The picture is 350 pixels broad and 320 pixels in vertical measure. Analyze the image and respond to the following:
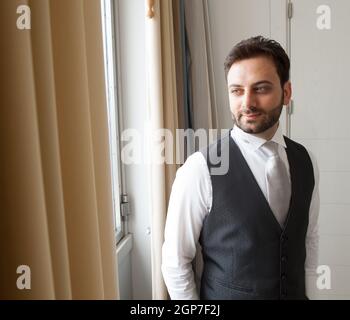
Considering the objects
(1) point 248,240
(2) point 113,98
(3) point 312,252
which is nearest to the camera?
(1) point 248,240

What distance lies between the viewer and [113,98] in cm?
146

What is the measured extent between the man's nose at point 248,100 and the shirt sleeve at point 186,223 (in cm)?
17

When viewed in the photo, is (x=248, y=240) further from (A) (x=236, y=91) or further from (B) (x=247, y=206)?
(A) (x=236, y=91)

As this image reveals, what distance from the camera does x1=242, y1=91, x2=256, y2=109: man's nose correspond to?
0.78 meters

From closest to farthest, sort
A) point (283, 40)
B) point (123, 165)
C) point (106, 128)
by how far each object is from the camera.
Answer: point (106, 128), point (123, 165), point (283, 40)

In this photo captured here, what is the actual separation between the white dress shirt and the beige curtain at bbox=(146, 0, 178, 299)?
421mm

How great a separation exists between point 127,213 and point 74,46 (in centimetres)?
112

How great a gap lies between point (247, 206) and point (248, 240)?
0.26 ft

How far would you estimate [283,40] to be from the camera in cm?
168

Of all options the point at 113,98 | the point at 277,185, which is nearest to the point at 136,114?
the point at 113,98

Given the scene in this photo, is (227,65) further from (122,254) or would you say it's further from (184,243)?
(122,254)

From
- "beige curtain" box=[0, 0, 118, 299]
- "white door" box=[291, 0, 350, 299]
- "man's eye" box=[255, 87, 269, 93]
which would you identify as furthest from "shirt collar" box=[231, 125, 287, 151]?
"white door" box=[291, 0, 350, 299]

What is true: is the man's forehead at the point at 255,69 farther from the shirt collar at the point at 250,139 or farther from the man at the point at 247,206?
the shirt collar at the point at 250,139
